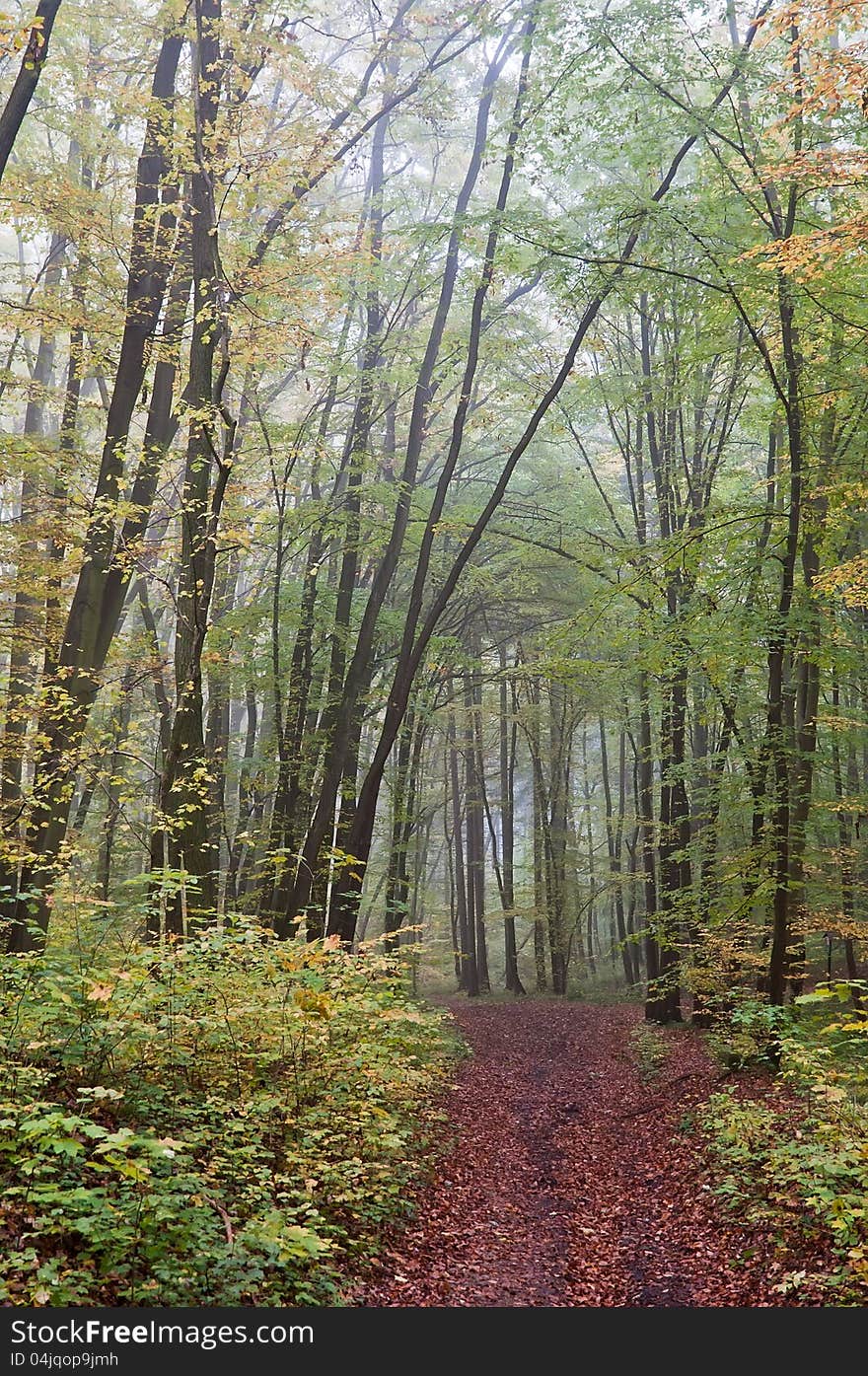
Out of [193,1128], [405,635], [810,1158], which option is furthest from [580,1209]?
[405,635]

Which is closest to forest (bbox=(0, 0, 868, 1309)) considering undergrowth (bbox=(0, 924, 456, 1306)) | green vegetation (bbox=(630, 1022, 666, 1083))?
undergrowth (bbox=(0, 924, 456, 1306))

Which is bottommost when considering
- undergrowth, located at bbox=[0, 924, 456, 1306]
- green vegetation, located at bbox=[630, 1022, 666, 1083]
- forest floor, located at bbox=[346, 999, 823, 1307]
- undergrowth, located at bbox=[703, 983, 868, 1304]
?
green vegetation, located at bbox=[630, 1022, 666, 1083]

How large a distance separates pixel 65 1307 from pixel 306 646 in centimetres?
1120

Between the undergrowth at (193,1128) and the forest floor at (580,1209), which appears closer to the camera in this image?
the undergrowth at (193,1128)

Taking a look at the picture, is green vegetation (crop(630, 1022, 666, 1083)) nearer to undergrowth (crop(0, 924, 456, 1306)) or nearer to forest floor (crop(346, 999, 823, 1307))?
forest floor (crop(346, 999, 823, 1307))

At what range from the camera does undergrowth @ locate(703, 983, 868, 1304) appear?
483 centimetres

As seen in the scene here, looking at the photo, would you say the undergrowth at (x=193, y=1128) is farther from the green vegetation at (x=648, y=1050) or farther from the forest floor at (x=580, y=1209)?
the green vegetation at (x=648, y=1050)

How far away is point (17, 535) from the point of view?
10750 mm

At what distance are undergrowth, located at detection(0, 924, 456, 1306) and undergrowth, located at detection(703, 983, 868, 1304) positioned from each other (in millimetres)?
2502

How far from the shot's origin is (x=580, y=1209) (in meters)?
7.00

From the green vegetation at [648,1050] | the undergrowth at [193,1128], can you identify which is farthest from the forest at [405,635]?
the green vegetation at [648,1050]

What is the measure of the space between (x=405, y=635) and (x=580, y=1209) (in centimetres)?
700

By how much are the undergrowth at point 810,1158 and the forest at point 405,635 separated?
48 millimetres

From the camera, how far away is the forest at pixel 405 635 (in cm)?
519
